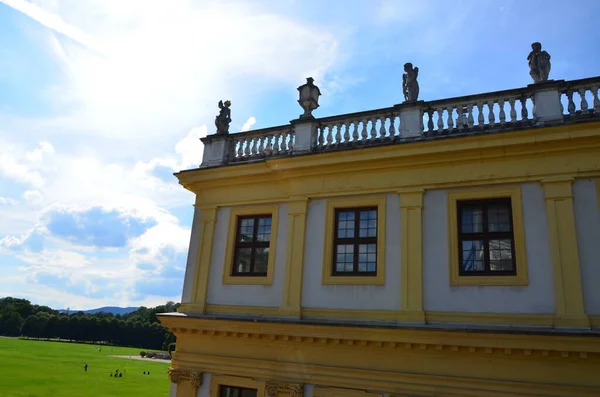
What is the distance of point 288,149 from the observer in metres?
11.9

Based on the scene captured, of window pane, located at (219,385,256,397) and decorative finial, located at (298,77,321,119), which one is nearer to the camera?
window pane, located at (219,385,256,397)

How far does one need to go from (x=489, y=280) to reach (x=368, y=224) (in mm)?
2837

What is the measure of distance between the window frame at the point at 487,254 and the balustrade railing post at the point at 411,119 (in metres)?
1.65

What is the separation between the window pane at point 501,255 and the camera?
8875mm

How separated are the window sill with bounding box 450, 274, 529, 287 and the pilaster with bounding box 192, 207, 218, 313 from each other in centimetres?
621

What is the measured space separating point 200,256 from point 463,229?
675cm

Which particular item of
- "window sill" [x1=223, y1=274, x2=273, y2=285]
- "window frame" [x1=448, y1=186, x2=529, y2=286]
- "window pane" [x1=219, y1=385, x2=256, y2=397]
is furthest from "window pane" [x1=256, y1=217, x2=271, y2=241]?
"window frame" [x1=448, y1=186, x2=529, y2=286]

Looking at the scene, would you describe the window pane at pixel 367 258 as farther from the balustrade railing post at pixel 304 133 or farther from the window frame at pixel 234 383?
the window frame at pixel 234 383

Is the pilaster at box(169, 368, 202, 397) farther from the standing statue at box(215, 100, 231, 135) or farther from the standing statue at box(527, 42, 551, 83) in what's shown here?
the standing statue at box(527, 42, 551, 83)

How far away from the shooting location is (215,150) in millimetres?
12898

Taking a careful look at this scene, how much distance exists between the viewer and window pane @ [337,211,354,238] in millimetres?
10516

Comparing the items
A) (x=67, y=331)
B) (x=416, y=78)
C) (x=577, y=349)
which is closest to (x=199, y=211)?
(x=416, y=78)

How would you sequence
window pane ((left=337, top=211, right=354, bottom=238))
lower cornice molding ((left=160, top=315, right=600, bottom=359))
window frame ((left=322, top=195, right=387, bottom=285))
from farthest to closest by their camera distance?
1. window pane ((left=337, top=211, right=354, bottom=238))
2. window frame ((left=322, top=195, right=387, bottom=285))
3. lower cornice molding ((left=160, top=315, right=600, bottom=359))

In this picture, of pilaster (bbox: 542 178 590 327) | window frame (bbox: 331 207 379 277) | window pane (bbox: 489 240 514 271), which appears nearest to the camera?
pilaster (bbox: 542 178 590 327)
